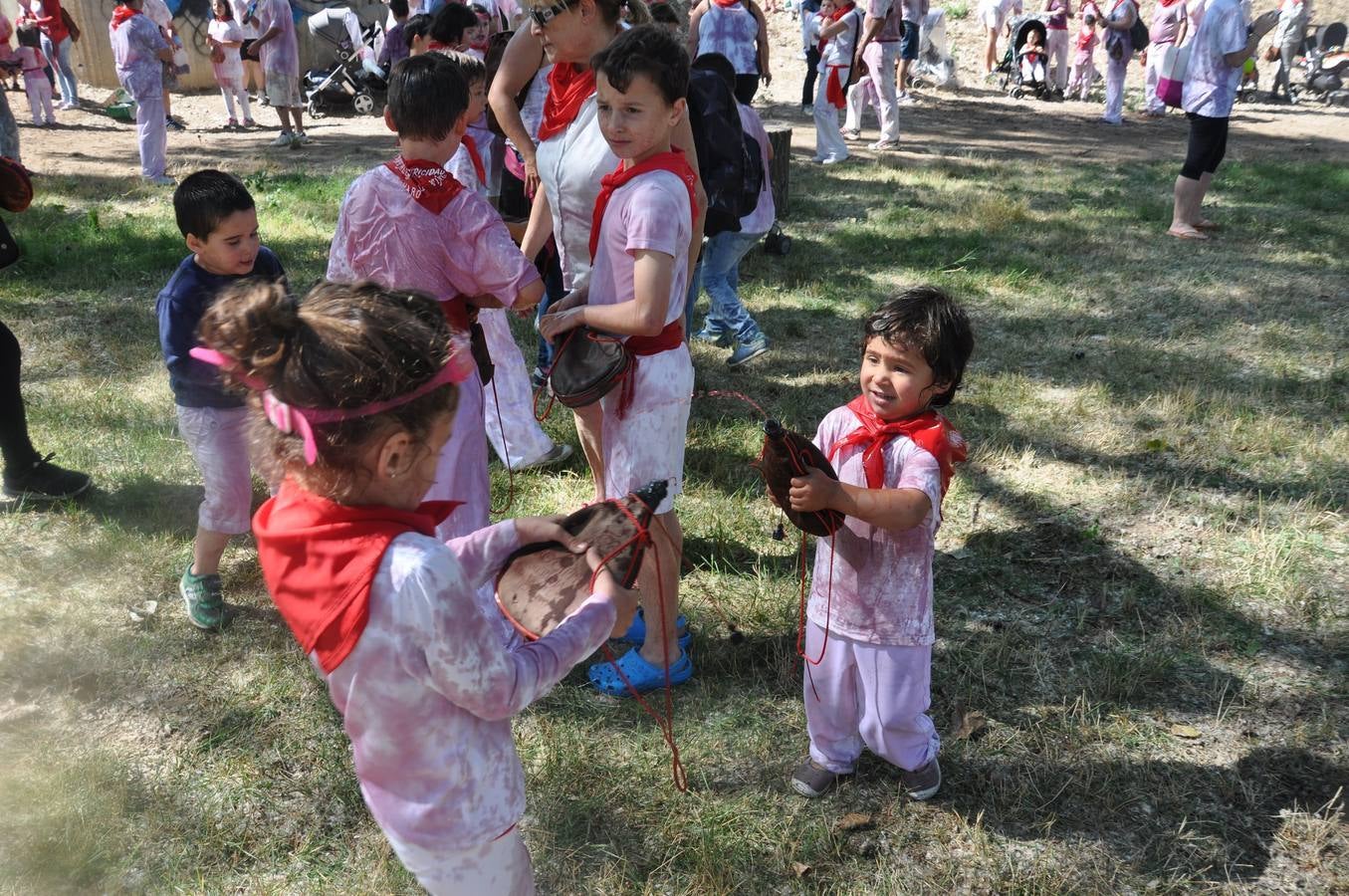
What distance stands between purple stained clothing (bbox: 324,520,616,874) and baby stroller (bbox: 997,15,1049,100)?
755 inches

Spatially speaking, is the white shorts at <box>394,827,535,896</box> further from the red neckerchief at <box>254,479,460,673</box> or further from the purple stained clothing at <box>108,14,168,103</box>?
the purple stained clothing at <box>108,14,168,103</box>

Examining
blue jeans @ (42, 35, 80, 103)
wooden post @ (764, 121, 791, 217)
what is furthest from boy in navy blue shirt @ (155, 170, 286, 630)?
blue jeans @ (42, 35, 80, 103)

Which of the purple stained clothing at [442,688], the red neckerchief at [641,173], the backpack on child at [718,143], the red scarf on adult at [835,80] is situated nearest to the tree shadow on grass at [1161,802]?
the purple stained clothing at [442,688]

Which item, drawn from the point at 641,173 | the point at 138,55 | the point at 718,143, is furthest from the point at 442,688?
the point at 138,55

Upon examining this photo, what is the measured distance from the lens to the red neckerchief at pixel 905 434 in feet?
8.05

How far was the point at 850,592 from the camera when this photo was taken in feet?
8.66

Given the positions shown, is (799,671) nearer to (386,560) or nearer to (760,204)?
(386,560)

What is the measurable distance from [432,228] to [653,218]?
691mm

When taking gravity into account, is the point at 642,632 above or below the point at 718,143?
below

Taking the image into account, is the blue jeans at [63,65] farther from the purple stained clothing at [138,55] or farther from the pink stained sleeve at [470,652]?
the pink stained sleeve at [470,652]

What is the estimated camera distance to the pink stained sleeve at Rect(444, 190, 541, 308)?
2941mm

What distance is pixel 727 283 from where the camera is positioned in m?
6.10

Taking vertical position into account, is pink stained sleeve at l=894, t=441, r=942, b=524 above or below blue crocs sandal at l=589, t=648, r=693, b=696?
above

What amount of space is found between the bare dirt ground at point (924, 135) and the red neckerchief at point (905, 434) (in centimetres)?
1019
